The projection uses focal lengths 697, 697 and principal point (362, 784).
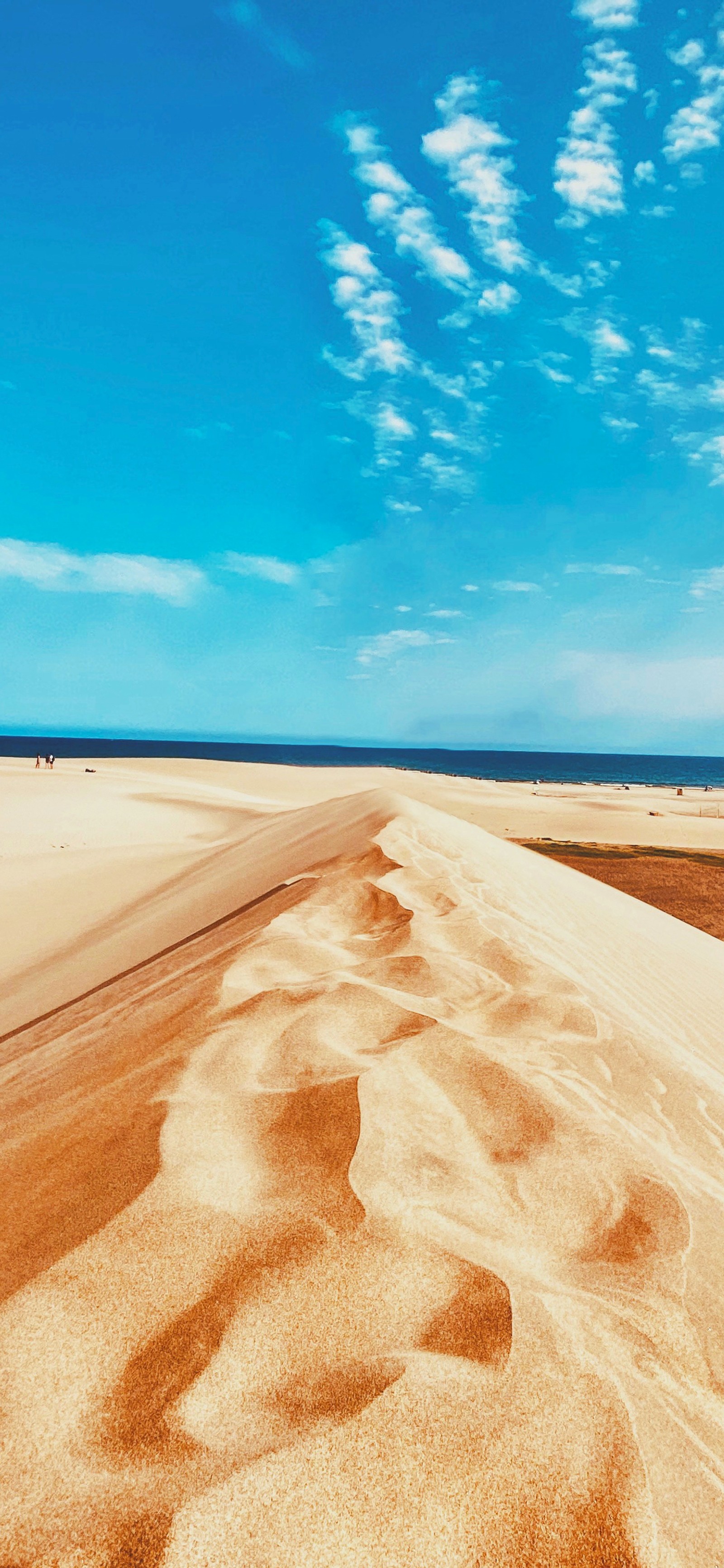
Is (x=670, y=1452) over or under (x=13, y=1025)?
over

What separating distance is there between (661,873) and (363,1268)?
12.3 m

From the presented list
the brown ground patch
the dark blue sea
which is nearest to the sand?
the brown ground patch

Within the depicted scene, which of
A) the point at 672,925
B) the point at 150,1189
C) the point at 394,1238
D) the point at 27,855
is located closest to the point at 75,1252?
the point at 150,1189

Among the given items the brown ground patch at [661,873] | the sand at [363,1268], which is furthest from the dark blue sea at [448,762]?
the sand at [363,1268]

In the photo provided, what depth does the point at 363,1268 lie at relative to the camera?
1.57 m

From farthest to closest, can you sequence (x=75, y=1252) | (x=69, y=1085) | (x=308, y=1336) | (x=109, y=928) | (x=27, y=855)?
(x=27, y=855) < (x=109, y=928) < (x=69, y=1085) < (x=75, y=1252) < (x=308, y=1336)

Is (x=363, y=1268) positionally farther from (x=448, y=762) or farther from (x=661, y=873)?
(x=448, y=762)

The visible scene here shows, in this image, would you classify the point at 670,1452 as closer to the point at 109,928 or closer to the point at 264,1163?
→ the point at 264,1163

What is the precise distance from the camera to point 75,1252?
62.1 inches

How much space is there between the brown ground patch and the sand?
21.3ft

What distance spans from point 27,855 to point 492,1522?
33.4 feet

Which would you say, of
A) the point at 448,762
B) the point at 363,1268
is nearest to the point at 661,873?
the point at 363,1268

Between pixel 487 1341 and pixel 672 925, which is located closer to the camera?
pixel 487 1341

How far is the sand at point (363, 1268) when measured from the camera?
1.11 m
